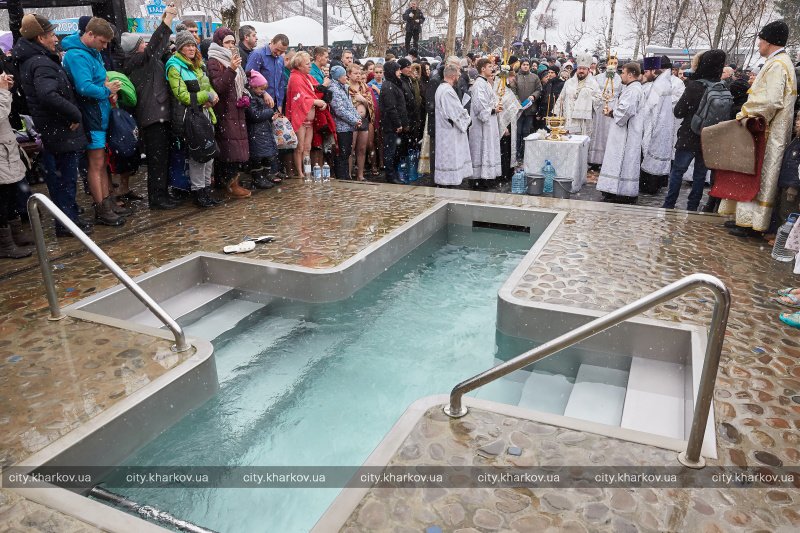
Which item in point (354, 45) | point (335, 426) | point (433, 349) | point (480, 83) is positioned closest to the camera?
point (335, 426)

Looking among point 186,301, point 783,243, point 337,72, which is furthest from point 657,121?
point 186,301

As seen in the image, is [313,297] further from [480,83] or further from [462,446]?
[480,83]

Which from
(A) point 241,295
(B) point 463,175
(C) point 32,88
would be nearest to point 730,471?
(A) point 241,295

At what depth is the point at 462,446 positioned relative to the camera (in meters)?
3.10

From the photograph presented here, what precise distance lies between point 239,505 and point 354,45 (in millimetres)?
30480

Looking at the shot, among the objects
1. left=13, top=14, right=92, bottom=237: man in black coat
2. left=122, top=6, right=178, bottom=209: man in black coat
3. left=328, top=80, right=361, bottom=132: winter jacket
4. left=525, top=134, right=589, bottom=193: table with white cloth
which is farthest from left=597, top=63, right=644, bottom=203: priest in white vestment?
left=13, top=14, right=92, bottom=237: man in black coat

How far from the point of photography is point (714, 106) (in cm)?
712

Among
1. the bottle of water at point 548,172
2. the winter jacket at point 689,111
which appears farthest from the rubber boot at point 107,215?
the winter jacket at point 689,111

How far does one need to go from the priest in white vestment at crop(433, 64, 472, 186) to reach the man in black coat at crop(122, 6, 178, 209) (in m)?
4.09

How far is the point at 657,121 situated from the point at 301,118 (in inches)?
219

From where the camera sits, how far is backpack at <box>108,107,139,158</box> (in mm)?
6812

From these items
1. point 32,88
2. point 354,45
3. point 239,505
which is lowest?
point 239,505

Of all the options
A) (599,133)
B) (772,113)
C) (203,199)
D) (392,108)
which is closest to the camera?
(772,113)

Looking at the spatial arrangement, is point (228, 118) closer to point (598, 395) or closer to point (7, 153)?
point (7, 153)
